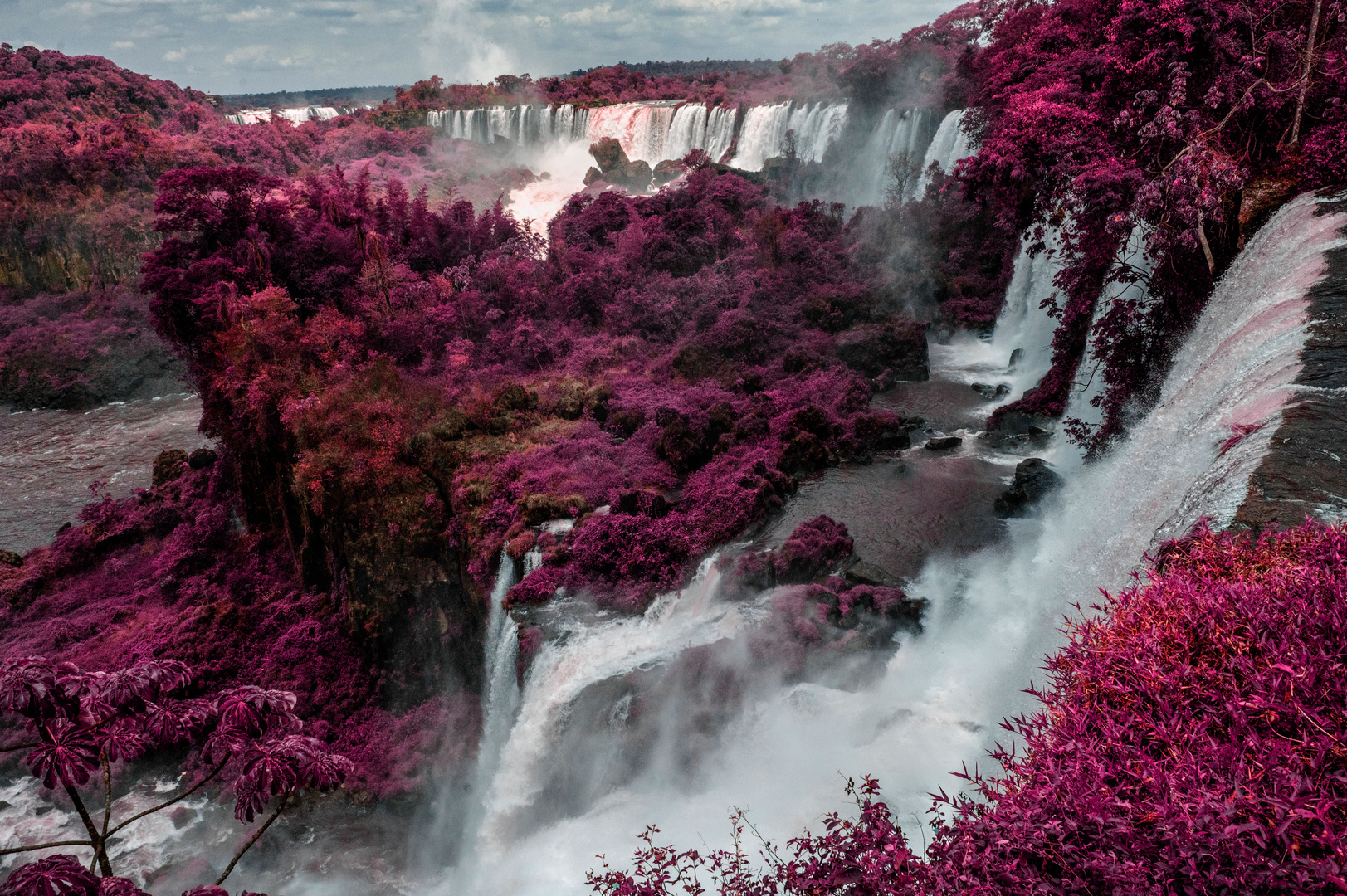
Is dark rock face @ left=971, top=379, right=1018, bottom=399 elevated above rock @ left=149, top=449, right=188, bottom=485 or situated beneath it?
elevated above

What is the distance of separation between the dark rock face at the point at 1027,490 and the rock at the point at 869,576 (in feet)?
8.27

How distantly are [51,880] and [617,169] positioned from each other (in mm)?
34944

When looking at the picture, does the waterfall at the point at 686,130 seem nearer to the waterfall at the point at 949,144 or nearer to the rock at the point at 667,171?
the rock at the point at 667,171

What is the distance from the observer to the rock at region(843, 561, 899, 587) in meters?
8.91

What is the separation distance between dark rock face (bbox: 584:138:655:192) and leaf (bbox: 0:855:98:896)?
110 ft

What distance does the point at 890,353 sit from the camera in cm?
1590

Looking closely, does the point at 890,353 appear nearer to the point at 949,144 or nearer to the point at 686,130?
the point at 949,144

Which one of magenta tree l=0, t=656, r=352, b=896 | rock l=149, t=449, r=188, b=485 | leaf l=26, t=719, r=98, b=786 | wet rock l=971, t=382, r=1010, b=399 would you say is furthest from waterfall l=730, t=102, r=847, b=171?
leaf l=26, t=719, r=98, b=786

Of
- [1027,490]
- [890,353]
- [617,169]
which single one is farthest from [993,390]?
[617,169]

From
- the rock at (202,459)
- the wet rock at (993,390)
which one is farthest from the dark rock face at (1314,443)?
the rock at (202,459)

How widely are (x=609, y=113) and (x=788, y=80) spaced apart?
10.2 meters

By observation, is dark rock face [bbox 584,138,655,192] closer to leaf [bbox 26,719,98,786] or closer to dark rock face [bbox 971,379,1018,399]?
dark rock face [bbox 971,379,1018,399]

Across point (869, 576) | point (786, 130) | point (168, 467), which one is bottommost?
point (168, 467)

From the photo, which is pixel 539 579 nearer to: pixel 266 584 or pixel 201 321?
pixel 266 584
